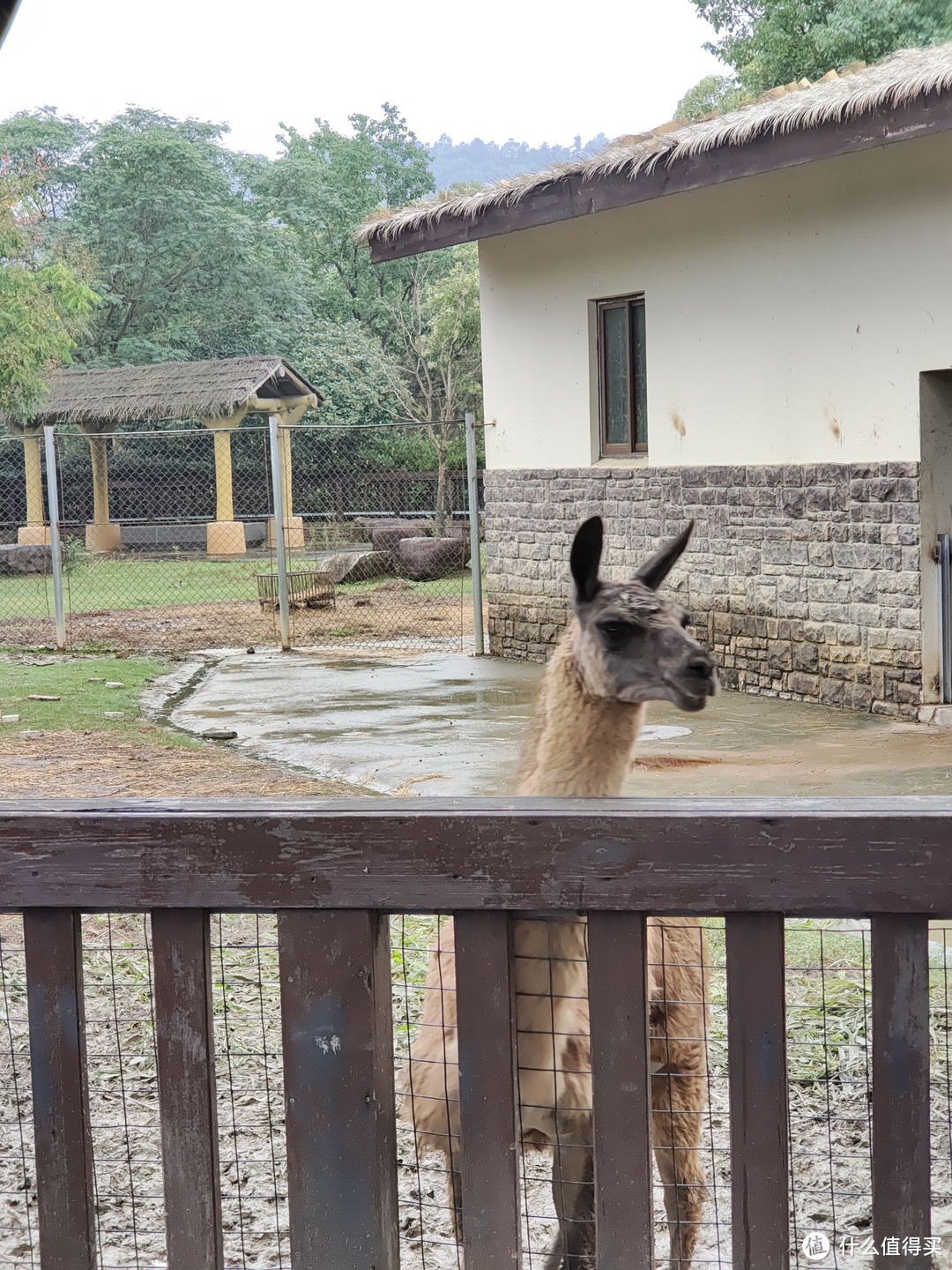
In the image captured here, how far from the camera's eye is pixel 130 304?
3666 cm

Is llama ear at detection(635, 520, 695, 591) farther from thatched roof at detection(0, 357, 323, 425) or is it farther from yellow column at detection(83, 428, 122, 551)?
yellow column at detection(83, 428, 122, 551)

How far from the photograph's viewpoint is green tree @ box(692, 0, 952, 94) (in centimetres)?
2384

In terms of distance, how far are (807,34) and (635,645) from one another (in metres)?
28.2

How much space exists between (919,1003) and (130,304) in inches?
1469

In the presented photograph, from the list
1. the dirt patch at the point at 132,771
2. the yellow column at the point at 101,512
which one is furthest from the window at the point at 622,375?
the yellow column at the point at 101,512

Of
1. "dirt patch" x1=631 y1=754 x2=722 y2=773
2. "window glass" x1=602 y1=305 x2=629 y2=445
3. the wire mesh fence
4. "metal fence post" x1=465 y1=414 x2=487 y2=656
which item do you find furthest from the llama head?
"metal fence post" x1=465 y1=414 x2=487 y2=656

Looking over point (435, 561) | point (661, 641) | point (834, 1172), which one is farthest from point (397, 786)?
point (435, 561)

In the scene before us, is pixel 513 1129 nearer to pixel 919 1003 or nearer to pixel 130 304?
pixel 919 1003

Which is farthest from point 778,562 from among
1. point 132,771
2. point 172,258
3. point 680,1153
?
point 172,258

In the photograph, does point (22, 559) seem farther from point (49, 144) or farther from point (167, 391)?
point (49, 144)

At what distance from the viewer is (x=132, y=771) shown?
855cm

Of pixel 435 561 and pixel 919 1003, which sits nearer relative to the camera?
pixel 919 1003

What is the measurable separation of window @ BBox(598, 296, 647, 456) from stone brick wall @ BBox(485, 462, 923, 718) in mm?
422

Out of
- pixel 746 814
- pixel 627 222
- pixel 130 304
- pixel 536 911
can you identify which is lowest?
pixel 536 911
